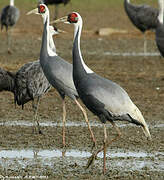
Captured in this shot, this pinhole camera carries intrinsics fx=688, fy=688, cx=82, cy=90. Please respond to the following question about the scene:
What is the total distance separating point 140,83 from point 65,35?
1000 centimetres

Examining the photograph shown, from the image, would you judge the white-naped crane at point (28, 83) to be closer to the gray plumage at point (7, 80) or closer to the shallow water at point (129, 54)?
the gray plumage at point (7, 80)

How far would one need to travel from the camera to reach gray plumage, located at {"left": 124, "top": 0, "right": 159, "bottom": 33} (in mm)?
19109

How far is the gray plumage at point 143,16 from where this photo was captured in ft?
62.7

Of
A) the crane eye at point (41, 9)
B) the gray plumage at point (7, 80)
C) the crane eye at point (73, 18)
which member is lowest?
the gray plumage at point (7, 80)

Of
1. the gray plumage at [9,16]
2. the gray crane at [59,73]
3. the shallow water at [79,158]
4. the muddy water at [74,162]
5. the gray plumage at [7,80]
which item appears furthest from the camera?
the gray plumage at [9,16]

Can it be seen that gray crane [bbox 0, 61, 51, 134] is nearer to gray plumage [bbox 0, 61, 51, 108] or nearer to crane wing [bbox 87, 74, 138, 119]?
gray plumage [bbox 0, 61, 51, 108]

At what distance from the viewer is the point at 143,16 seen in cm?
1909

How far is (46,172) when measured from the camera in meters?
6.77

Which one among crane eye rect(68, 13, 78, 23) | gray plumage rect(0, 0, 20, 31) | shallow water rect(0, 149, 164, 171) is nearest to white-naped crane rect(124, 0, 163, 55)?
gray plumage rect(0, 0, 20, 31)

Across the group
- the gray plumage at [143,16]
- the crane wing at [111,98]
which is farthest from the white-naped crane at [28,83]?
the gray plumage at [143,16]

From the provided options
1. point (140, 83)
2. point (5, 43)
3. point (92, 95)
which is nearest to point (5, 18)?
point (5, 43)

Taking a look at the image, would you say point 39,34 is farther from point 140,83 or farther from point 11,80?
point 11,80

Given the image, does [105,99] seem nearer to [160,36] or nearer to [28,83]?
[28,83]

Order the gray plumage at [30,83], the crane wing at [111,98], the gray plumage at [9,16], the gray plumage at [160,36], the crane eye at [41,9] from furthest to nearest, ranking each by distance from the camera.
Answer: the gray plumage at [9,16], the gray plumage at [160,36], the crane eye at [41,9], the gray plumage at [30,83], the crane wing at [111,98]
